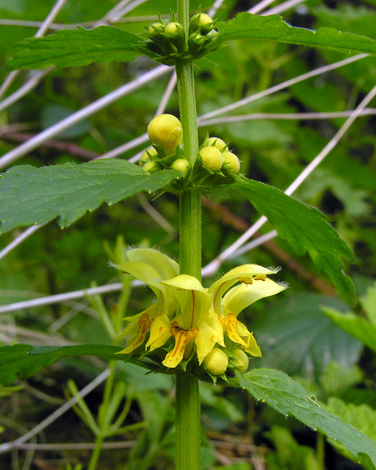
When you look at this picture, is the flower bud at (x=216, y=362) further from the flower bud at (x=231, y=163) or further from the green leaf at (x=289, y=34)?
the green leaf at (x=289, y=34)

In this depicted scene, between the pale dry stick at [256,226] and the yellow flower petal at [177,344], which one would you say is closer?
the yellow flower petal at [177,344]

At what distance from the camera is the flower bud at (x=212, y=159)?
50cm

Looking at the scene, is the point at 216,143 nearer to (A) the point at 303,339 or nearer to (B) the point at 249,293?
(B) the point at 249,293

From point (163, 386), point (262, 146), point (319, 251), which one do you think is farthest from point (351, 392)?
point (262, 146)

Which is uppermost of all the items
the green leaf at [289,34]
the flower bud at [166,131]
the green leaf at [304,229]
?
the green leaf at [289,34]

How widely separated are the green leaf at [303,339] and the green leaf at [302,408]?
749mm

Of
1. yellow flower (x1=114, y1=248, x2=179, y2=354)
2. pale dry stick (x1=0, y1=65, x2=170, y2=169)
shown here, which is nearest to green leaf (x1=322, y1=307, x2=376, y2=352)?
yellow flower (x1=114, y1=248, x2=179, y2=354)

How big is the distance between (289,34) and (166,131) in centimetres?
17

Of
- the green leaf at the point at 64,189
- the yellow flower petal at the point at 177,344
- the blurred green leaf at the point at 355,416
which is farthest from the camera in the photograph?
the blurred green leaf at the point at 355,416

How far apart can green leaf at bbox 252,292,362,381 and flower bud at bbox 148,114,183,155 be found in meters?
0.84

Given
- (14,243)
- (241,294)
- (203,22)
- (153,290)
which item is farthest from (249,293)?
(14,243)

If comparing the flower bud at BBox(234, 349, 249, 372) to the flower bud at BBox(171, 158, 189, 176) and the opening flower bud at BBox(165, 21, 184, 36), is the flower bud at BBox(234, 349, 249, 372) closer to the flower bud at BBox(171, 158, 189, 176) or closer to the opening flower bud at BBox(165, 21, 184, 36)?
the flower bud at BBox(171, 158, 189, 176)

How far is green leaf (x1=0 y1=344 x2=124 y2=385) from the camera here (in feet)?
1.73

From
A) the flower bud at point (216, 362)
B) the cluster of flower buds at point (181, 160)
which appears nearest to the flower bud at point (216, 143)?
the cluster of flower buds at point (181, 160)
